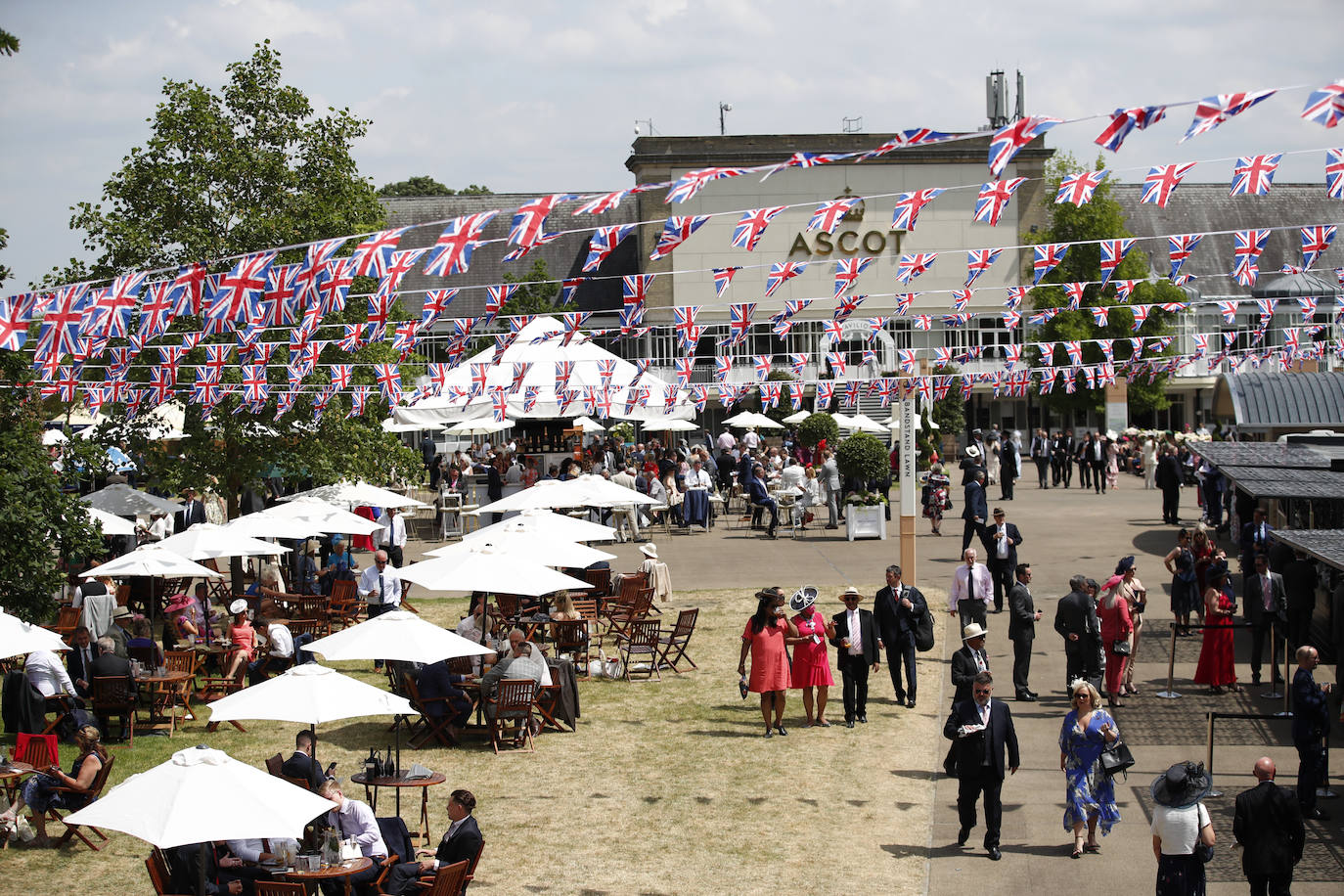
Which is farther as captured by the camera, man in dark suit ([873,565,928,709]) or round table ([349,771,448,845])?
man in dark suit ([873,565,928,709])

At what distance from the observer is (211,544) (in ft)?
54.3

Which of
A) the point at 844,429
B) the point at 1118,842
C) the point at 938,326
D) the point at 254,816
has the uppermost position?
the point at 938,326

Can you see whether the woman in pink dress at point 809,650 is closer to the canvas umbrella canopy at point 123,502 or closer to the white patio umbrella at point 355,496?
the white patio umbrella at point 355,496

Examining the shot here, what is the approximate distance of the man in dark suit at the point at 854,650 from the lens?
13.6 m

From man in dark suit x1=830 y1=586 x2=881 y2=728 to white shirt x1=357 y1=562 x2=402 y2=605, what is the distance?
6.24 meters

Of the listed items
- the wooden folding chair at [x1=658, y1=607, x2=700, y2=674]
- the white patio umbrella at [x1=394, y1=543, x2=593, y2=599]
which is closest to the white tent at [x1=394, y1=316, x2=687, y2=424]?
the wooden folding chair at [x1=658, y1=607, x2=700, y2=674]

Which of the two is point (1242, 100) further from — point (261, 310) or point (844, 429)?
point (844, 429)

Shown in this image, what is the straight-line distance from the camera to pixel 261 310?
12.6 metres

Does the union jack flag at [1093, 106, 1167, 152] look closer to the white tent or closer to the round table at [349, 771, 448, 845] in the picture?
the round table at [349, 771, 448, 845]

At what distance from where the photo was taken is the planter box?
26.5 meters

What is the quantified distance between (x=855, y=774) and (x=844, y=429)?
27335 mm

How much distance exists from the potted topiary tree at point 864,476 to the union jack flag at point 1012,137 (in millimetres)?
17023

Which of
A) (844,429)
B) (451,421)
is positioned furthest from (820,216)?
(844,429)

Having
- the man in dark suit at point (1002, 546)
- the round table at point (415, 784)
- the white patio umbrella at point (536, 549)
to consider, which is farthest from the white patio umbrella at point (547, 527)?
the round table at point (415, 784)
